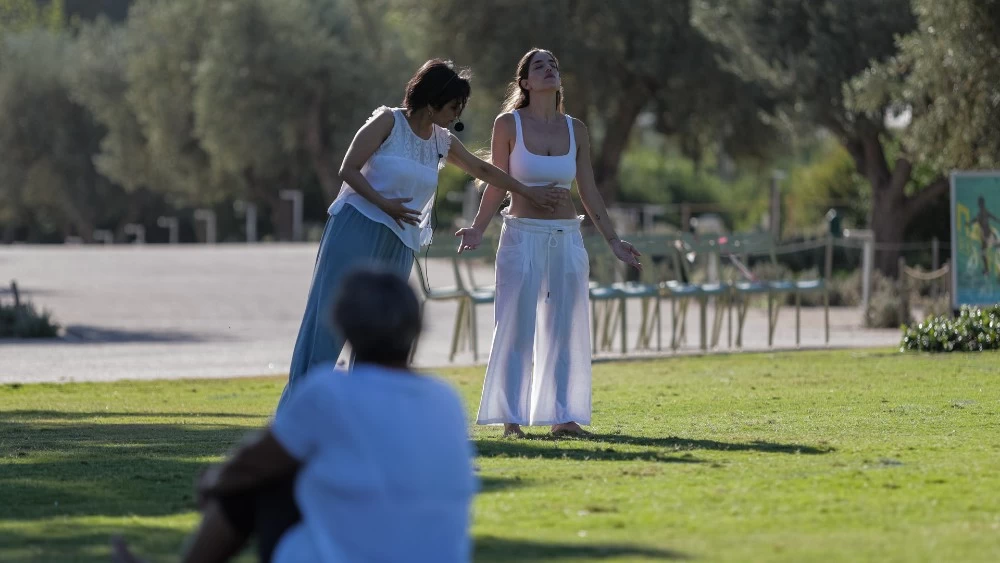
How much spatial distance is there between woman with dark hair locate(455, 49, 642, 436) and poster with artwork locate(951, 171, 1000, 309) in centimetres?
821

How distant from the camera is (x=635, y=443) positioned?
8.38 metres

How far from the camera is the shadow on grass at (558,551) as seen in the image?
5215 mm

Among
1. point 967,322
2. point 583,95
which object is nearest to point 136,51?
point 583,95

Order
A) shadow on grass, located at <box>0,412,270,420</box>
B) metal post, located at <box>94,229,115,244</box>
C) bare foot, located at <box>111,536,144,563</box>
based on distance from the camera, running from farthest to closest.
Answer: metal post, located at <box>94,229,115,244</box>, shadow on grass, located at <box>0,412,270,420</box>, bare foot, located at <box>111,536,144,563</box>

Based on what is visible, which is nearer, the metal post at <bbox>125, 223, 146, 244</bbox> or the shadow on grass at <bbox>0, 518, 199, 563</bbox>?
the shadow on grass at <bbox>0, 518, 199, 563</bbox>

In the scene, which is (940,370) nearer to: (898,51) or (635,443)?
(635,443)

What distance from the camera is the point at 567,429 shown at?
888cm

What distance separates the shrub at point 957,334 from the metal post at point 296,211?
106 ft

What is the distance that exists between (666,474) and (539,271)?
2128mm

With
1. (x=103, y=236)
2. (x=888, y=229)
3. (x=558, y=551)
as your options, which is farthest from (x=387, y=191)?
(x=103, y=236)

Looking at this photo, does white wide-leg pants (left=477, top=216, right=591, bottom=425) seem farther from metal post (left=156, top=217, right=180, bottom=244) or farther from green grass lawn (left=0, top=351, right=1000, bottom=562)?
metal post (left=156, top=217, right=180, bottom=244)

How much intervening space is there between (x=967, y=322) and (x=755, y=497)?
9767 mm

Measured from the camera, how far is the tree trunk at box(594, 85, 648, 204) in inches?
1372

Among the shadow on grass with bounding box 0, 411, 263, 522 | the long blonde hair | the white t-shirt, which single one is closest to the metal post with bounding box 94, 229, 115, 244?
the shadow on grass with bounding box 0, 411, 263, 522
